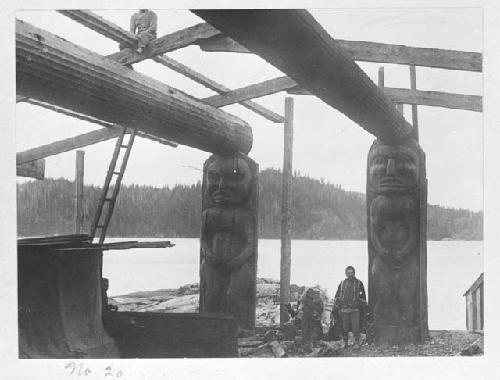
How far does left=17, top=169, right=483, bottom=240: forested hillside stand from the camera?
19.6 ft

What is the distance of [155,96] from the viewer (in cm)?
393

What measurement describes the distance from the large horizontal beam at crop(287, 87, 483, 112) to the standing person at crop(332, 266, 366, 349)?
69.1 inches

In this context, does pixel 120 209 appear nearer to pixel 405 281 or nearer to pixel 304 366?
pixel 405 281

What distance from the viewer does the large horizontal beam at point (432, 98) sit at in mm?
4918

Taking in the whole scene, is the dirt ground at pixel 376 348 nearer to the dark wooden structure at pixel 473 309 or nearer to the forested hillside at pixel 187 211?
the dark wooden structure at pixel 473 309

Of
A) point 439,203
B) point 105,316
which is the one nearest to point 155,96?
point 105,316

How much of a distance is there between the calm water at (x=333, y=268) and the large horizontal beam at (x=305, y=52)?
5.16ft

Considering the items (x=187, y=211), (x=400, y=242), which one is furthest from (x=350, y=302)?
(x=187, y=211)

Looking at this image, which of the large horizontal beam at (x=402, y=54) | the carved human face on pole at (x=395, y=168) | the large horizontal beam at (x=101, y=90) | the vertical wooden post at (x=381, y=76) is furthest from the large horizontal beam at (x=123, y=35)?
the carved human face on pole at (x=395, y=168)

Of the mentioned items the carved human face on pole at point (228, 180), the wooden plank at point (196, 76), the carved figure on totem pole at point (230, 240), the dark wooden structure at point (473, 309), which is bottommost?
the dark wooden structure at point (473, 309)

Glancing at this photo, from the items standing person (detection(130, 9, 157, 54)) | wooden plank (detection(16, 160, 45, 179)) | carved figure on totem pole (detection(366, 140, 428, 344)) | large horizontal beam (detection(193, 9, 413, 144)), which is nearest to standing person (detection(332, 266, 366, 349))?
carved figure on totem pole (detection(366, 140, 428, 344))

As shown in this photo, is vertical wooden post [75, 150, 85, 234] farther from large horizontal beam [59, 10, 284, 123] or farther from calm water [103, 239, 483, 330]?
large horizontal beam [59, 10, 284, 123]

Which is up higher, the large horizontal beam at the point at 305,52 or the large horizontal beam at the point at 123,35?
the large horizontal beam at the point at 123,35

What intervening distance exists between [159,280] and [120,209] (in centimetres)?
98
